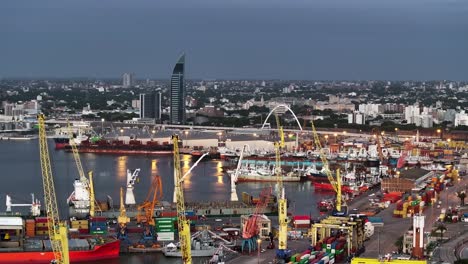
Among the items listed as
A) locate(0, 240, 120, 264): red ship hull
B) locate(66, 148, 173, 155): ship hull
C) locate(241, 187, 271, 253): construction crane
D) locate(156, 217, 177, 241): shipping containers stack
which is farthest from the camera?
locate(66, 148, 173, 155): ship hull

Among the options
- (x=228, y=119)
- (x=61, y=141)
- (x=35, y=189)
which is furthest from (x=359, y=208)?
(x=228, y=119)

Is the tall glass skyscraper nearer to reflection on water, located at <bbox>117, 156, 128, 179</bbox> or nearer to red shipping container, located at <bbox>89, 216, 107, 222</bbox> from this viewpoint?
reflection on water, located at <bbox>117, 156, 128, 179</bbox>

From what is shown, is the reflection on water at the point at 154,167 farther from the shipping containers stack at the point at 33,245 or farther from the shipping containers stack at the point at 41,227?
the shipping containers stack at the point at 33,245

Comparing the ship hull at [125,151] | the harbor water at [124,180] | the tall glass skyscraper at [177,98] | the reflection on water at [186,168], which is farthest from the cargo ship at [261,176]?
the tall glass skyscraper at [177,98]

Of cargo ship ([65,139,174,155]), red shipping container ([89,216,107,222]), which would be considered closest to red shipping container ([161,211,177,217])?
red shipping container ([89,216,107,222])

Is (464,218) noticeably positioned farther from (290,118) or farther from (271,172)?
(290,118)

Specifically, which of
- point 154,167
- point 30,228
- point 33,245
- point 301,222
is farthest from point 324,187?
point 33,245

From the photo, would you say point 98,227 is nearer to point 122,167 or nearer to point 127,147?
point 122,167
